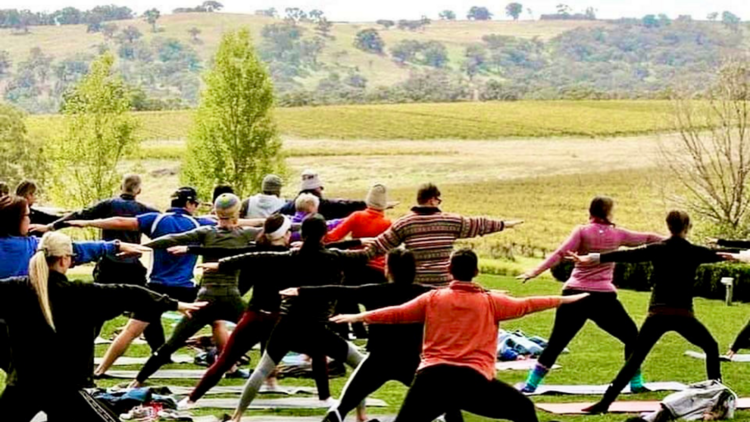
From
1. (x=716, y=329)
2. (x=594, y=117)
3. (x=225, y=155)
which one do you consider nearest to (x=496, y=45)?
(x=594, y=117)

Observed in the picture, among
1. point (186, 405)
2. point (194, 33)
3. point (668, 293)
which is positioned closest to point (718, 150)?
point (668, 293)

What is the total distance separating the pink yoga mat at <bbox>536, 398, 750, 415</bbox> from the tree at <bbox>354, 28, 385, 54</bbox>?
159305mm

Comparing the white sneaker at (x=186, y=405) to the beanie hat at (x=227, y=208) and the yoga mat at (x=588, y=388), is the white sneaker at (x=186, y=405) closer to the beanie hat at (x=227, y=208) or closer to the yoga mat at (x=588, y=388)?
the beanie hat at (x=227, y=208)

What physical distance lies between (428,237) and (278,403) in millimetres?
1976

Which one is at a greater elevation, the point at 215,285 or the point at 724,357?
the point at 215,285

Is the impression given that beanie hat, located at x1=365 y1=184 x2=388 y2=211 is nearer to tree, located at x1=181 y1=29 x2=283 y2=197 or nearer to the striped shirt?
the striped shirt

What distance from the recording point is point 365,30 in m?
172

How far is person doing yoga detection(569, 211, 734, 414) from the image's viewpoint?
34.4 ft

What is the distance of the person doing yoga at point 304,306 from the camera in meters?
9.78

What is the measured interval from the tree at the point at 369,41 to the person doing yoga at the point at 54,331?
162 m

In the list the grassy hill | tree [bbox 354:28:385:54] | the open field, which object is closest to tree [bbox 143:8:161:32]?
the grassy hill

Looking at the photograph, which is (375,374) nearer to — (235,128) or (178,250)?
(178,250)

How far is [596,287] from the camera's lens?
11.3 m

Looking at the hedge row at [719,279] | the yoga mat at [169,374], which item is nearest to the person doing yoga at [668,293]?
the yoga mat at [169,374]
